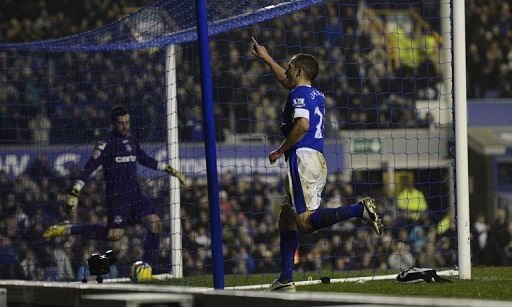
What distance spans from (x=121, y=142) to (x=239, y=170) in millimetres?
10592

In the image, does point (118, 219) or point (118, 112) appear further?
point (118, 219)

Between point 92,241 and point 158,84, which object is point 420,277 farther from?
point 92,241

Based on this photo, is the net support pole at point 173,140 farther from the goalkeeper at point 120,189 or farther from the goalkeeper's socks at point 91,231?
the goalkeeper's socks at point 91,231

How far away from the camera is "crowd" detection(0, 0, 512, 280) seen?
1497 centimetres

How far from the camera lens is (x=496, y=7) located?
27.1m

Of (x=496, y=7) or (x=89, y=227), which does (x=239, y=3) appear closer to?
(x=89, y=227)

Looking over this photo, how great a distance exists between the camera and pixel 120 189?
13047 mm

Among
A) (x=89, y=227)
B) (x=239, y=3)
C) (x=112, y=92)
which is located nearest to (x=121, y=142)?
(x=89, y=227)

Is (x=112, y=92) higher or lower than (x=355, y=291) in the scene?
higher

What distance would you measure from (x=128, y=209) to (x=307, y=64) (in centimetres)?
448

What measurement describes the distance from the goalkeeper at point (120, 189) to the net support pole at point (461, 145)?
3532 millimetres

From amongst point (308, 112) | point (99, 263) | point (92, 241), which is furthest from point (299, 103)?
point (92, 241)

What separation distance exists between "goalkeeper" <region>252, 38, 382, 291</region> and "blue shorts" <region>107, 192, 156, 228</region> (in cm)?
411

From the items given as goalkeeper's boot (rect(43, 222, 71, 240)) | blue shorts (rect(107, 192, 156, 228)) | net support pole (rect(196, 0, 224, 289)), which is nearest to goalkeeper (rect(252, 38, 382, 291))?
net support pole (rect(196, 0, 224, 289))
